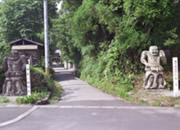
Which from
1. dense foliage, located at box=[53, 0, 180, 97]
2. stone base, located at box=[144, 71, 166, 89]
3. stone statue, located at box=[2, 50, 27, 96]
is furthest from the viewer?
dense foliage, located at box=[53, 0, 180, 97]

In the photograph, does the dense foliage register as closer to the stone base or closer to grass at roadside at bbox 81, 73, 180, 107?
grass at roadside at bbox 81, 73, 180, 107

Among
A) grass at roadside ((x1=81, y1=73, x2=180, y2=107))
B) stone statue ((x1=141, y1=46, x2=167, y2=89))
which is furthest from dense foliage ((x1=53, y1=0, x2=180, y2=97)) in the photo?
stone statue ((x1=141, y1=46, x2=167, y2=89))

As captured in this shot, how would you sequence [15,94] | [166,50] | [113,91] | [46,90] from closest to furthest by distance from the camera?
[15,94]
[46,90]
[113,91]
[166,50]

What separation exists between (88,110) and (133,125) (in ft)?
6.44

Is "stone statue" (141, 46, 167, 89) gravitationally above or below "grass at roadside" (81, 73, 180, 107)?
above

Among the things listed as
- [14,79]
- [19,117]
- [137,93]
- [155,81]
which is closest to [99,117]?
[19,117]

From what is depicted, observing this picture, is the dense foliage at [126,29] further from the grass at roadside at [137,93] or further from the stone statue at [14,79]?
the stone statue at [14,79]

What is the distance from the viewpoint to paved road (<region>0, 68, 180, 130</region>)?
495cm

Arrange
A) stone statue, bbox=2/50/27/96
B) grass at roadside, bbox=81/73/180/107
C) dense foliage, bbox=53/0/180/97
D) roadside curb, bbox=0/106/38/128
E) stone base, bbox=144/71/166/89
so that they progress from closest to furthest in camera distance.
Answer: roadside curb, bbox=0/106/38/128, grass at roadside, bbox=81/73/180/107, stone statue, bbox=2/50/27/96, stone base, bbox=144/71/166/89, dense foliage, bbox=53/0/180/97

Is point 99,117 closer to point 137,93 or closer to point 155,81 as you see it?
point 137,93

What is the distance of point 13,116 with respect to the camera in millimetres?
5879

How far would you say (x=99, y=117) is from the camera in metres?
5.72

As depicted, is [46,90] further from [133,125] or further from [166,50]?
[166,50]

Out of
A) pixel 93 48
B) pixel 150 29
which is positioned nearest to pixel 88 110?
pixel 150 29
